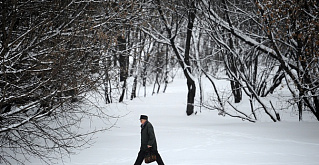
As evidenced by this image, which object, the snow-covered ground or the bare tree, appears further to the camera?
the snow-covered ground

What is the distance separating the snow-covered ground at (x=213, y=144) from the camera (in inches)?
345

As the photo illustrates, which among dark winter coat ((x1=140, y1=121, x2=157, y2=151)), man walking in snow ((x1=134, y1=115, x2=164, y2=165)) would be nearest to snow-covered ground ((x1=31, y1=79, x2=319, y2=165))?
man walking in snow ((x1=134, y1=115, x2=164, y2=165))

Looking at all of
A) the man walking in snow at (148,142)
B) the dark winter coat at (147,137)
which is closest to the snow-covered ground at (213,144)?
the man walking in snow at (148,142)

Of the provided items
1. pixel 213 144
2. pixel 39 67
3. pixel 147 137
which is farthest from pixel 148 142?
pixel 213 144

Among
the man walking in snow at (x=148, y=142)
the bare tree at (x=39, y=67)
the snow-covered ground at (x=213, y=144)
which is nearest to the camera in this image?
the man walking in snow at (x=148, y=142)

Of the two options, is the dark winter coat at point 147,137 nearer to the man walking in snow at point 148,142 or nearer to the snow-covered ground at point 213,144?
the man walking in snow at point 148,142

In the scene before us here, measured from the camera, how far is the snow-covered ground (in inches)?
345

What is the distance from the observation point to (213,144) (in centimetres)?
1086

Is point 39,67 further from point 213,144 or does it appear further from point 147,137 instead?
point 213,144

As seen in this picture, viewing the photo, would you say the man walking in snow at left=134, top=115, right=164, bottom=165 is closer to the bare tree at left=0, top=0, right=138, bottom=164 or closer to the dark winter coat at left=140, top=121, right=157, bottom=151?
the dark winter coat at left=140, top=121, right=157, bottom=151

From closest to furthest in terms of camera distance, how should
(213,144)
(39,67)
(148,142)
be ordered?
(148,142) → (39,67) → (213,144)

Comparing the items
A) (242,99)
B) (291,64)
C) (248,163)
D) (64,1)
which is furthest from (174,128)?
(242,99)

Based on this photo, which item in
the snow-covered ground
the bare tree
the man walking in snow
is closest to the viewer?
Result: the man walking in snow

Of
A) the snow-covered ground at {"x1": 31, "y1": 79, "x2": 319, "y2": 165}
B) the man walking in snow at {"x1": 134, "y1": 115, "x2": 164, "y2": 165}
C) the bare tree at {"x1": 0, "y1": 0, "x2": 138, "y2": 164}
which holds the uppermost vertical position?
the bare tree at {"x1": 0, "y1": 0, "x2": 138, "y2": 164}
